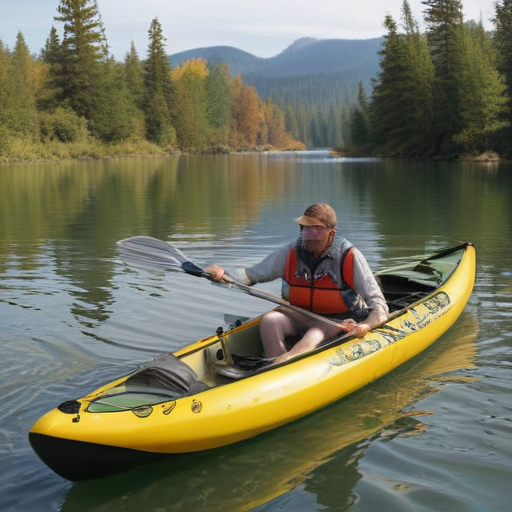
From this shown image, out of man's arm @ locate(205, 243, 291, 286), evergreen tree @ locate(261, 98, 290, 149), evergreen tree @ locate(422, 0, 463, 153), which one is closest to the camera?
man's arm @ locate(205, 243, 291, 286)

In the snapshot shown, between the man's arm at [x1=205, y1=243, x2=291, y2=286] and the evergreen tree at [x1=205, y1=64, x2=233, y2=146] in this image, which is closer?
the man's arm at [x1=205, y1=243, x2=291, y2=286]

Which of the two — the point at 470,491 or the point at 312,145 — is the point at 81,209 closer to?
the point at 470,491

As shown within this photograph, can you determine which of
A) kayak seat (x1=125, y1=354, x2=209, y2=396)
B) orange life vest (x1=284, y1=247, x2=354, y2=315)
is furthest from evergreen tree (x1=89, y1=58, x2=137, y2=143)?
kayak seat (x1=125, y1=354, x2=209, y2=396)

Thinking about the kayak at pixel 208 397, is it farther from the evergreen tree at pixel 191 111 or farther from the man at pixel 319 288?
the evergreen tree at pixel 191 111

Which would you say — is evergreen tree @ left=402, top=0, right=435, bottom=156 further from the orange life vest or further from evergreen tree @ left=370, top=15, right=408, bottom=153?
the orange life vest

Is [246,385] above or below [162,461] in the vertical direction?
above

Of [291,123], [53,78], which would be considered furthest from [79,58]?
[291,123]

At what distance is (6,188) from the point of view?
25.9 metres

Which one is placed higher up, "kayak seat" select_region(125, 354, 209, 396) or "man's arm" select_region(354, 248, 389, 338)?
"man's arm" select_region(354, 248, 389, 338)

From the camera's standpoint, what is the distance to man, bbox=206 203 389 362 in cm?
565

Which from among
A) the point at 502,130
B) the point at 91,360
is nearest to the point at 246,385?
the point at 91,360

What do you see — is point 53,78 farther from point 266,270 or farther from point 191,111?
point 266,270

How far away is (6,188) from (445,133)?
36138 millimetres

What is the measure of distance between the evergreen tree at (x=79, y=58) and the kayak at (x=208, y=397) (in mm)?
57325
